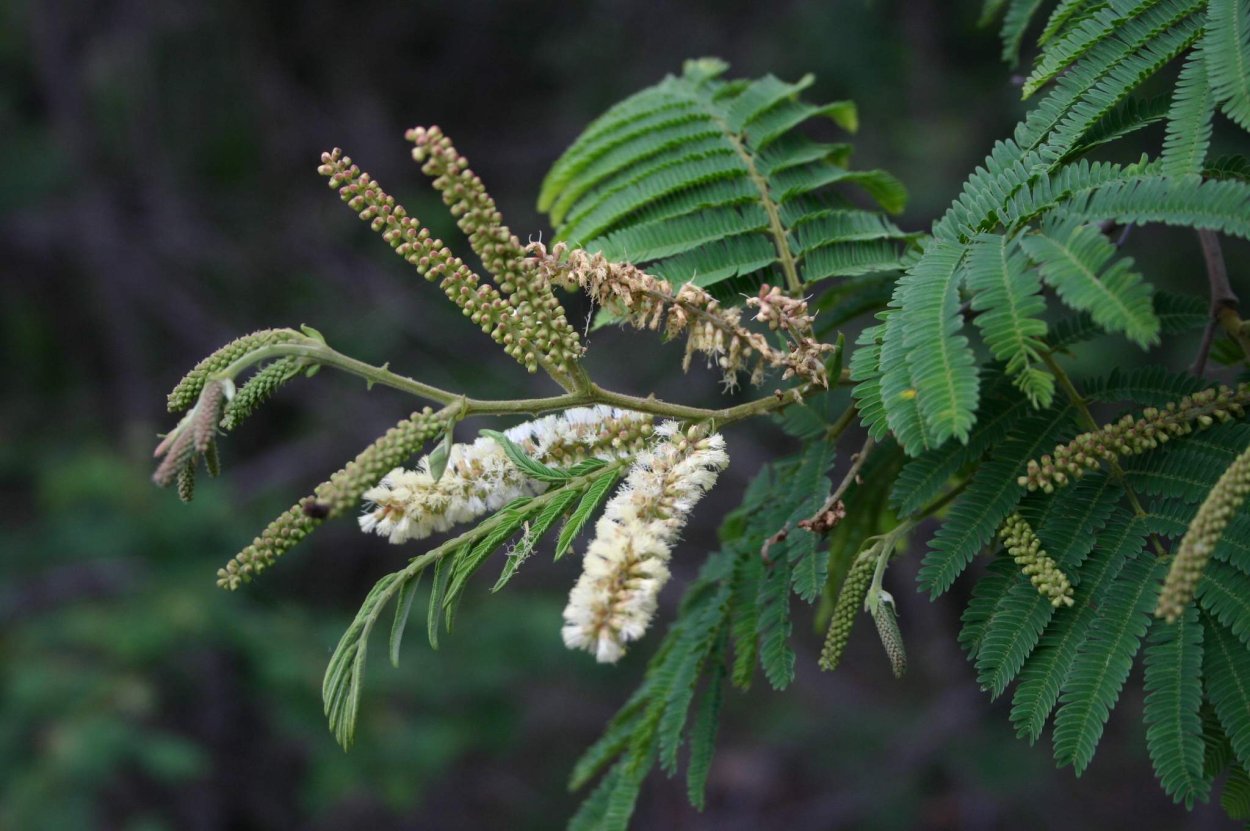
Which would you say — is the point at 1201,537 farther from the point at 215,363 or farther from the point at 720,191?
the point at 215,363

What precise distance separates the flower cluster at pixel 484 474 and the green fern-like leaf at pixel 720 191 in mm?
396

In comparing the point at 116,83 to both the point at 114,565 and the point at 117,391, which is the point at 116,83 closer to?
the point at 117,391

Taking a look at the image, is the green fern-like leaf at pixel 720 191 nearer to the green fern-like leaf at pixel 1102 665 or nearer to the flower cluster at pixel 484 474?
the flower cluster at pixel 484 474

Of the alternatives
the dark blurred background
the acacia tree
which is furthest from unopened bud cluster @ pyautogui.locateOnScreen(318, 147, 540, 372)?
the dark blurred background

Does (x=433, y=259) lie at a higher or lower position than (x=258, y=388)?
higher

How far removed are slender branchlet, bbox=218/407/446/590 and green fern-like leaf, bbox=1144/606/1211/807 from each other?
1.14 metres

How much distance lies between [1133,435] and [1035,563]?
0.84 ft

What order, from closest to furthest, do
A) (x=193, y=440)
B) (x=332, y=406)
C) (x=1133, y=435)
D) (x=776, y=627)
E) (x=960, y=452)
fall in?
1. (x=193, y=440)
2. (x=1133, y=435)
3. (x=960, y=452)
4. (x=776, y=627)
5. (x=332, y=406)

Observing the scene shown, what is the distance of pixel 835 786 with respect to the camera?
8.99 meters

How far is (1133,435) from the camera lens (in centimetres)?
166

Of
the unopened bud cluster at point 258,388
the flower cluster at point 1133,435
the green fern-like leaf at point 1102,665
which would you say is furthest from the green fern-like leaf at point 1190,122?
the unopened bud cluster at point 258,388

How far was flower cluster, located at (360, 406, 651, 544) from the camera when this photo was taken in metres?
1.65

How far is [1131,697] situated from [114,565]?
7422mm

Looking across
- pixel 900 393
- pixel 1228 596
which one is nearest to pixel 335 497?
pixel 900 393
